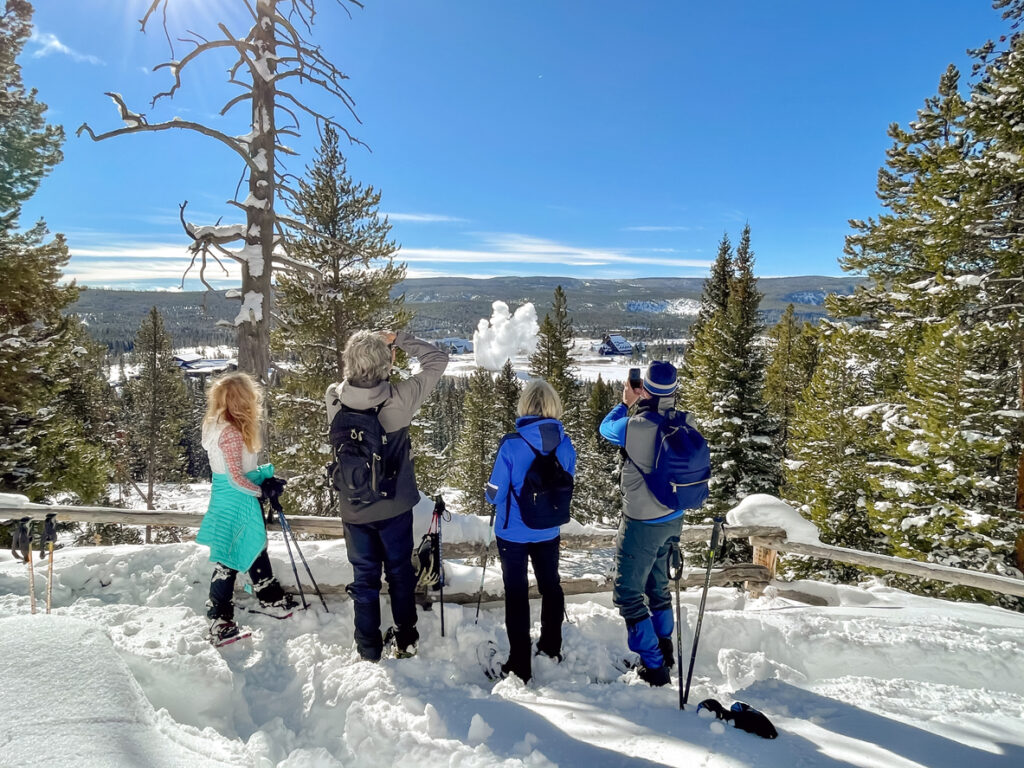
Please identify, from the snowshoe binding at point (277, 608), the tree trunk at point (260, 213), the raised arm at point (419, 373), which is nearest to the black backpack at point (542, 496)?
the raised arm at point (419, 373)

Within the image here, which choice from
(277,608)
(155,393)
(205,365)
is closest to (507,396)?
(155,393)

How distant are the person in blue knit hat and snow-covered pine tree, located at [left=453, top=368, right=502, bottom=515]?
20.1 meters

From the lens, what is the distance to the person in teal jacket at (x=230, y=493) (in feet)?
13.9

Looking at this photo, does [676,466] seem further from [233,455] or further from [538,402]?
[233,455]

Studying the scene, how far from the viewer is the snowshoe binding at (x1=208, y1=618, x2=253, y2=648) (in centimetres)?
412

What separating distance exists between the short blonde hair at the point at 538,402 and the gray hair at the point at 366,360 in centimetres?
109

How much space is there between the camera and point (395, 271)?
47.4 ft

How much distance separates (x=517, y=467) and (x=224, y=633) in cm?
283

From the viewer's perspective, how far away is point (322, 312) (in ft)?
44.6

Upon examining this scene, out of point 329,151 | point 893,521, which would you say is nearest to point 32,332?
point 329,151

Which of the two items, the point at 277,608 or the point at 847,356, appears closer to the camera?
the point at 277,608

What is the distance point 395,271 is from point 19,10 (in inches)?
394

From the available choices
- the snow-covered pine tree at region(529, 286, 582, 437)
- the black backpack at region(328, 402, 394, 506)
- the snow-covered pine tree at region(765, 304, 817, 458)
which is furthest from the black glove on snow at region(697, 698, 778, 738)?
the snow-covered pine tree at region(765, 304, 817, 458)

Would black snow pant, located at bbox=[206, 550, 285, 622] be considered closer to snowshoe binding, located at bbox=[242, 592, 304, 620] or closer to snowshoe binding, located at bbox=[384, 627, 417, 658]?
snowshoe binding, located at bbox=[242, 592, 304, 620]
